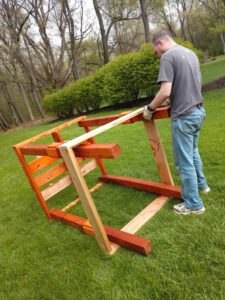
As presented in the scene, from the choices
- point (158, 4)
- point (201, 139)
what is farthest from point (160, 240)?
point (158, 4)

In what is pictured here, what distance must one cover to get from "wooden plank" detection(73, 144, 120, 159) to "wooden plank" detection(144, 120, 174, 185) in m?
1.10

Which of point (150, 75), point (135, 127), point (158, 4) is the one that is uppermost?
point (158, 4)

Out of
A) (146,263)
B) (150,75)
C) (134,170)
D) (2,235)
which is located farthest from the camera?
(150,75)

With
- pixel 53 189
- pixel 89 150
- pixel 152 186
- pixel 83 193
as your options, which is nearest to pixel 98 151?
pixel 89 150

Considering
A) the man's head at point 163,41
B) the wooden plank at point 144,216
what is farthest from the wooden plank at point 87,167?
the man's head at point 163,41

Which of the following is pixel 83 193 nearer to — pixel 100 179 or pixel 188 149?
pixel 188 149

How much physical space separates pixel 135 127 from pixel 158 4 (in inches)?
870

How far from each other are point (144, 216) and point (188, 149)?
99 cm

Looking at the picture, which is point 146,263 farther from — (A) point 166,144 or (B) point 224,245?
(A) point 166,144

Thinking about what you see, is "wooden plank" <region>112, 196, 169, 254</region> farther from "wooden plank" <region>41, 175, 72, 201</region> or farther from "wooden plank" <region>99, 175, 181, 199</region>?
"wooden plank" <region>41, 175, 72, 201</region>

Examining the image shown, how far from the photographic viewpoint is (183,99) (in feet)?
9.12

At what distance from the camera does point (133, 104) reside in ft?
41.7

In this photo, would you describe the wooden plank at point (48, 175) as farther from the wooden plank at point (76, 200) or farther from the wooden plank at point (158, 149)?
the wooden plank at point (158, 149)

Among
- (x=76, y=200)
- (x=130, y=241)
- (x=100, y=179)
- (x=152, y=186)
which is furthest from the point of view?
(x=100, y=179)
